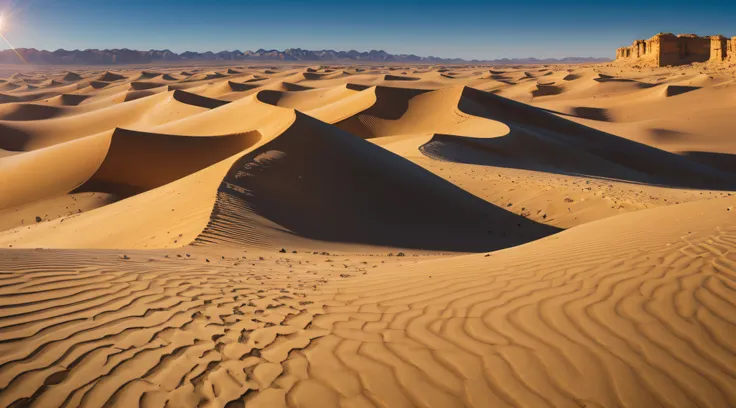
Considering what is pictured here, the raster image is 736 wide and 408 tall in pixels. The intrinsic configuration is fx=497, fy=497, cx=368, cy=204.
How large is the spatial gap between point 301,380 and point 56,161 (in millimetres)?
16375

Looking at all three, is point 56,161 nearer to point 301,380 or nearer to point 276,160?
point 276,160

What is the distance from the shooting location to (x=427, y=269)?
5.42 meters

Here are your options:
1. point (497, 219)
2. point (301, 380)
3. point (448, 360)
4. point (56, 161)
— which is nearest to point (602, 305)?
point (448, 360)

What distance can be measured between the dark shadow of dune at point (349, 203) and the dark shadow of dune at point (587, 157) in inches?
235

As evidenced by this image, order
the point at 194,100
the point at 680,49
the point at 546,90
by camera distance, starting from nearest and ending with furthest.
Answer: the point at 194,100 → the point at 546,90 → the point at 680,49

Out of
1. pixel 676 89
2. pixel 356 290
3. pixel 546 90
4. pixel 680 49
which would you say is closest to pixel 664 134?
pixel 676 89

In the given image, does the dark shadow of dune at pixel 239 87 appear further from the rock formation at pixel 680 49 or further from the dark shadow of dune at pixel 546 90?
the rock formation at pixel 680 49

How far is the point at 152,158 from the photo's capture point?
15.7 metres

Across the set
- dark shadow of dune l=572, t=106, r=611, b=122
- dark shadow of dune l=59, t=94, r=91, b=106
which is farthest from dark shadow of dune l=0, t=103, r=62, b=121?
dark shadow of dune l=572, t=106, r=611, b=122

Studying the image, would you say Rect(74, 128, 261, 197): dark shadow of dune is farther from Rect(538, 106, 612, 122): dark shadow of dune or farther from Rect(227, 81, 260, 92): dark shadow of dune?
Rect(227, 81, 260, 92): dark shadow of dune

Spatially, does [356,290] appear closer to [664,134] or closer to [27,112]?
[664,134]

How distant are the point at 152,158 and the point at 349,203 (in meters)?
8.57

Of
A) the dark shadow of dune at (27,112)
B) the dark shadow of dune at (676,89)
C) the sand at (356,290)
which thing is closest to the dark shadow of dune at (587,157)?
the sand at (356,290)

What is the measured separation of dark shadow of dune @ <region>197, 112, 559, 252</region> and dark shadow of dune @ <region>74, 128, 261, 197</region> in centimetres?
421
